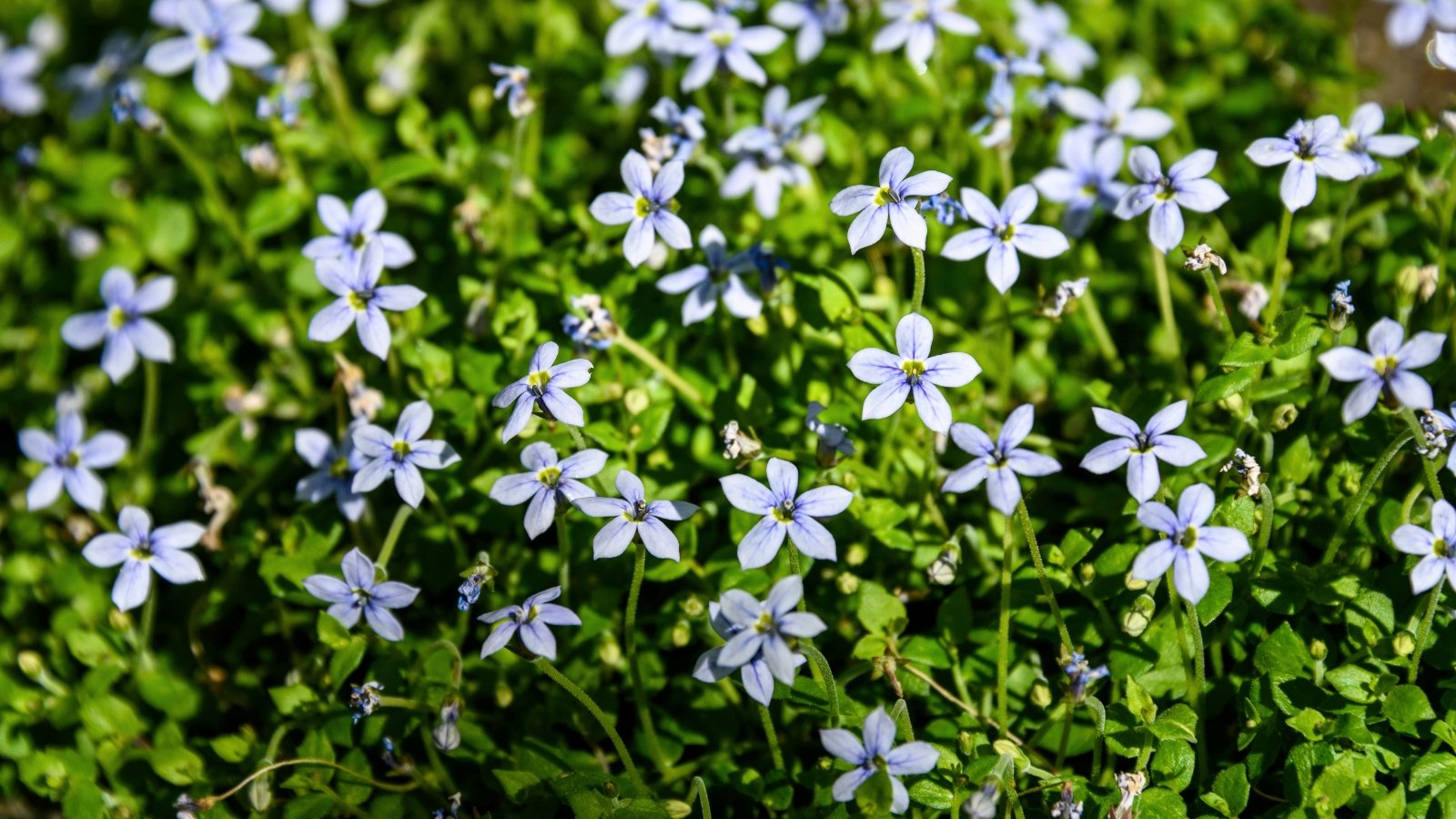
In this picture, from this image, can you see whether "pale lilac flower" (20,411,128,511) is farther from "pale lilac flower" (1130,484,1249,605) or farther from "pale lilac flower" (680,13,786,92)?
"pale lilac flower" (1130,484,1249,605)

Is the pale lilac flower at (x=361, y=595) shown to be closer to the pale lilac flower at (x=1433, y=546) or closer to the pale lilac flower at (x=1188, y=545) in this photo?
the pale lilac flower at (x=1188, y=545)

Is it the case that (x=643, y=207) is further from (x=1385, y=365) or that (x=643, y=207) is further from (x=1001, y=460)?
(x=1385, y=365)

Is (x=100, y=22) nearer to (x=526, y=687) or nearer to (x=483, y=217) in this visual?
(x=483, y=217)

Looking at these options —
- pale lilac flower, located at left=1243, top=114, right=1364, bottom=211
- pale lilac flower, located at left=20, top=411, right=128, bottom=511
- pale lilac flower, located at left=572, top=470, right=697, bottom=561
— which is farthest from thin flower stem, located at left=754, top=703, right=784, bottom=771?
pale lilac flower, located at left=20, top=411, right=128, bottom=511

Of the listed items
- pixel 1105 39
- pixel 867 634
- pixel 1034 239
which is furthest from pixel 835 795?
pixel 1105 39

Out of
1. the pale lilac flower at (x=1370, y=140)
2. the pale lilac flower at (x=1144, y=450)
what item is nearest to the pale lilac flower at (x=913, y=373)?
the pale lilac flower at (x=1144, y=450)

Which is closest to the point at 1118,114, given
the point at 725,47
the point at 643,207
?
the point at 725,47
